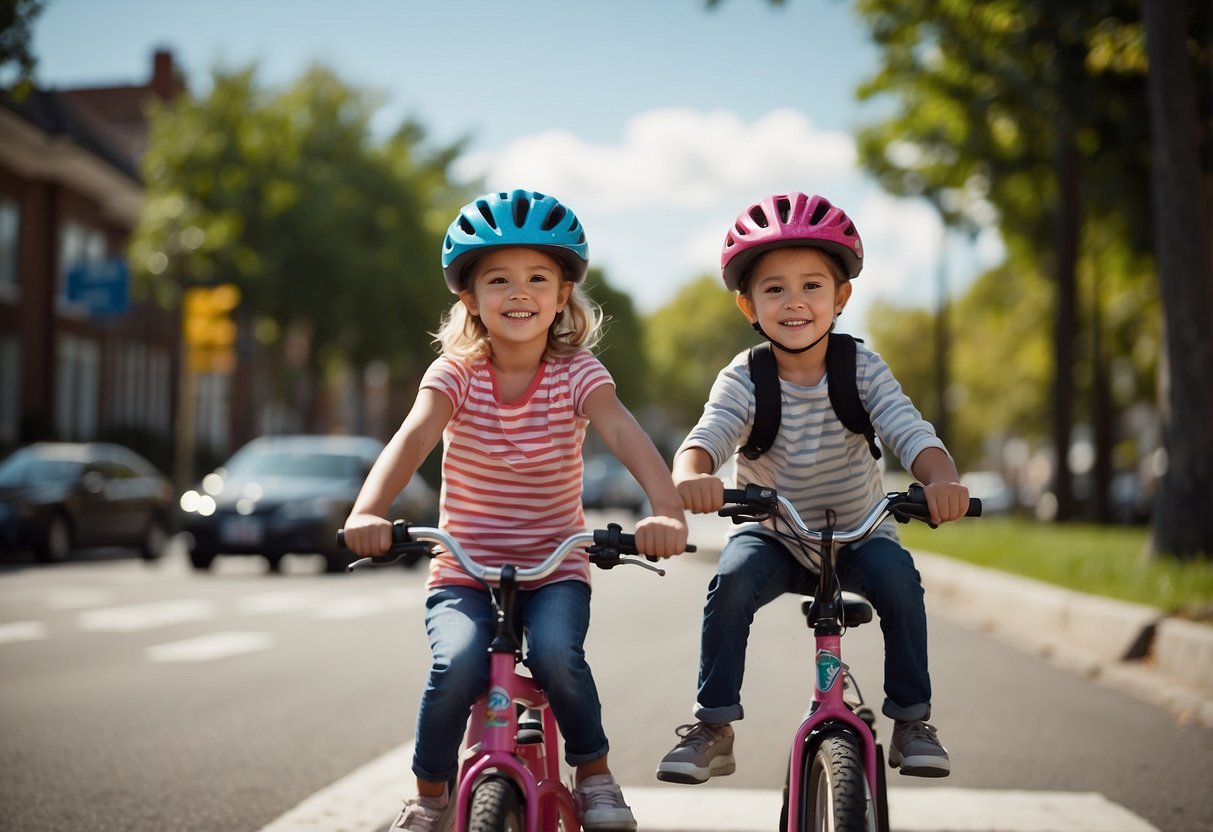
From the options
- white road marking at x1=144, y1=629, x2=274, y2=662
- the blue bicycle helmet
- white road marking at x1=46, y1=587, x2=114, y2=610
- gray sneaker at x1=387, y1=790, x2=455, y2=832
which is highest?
the blue bicycle helmet

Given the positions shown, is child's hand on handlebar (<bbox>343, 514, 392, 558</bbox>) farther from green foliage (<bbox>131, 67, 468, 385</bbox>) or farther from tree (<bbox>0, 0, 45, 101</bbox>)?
green foliage (<bbox>131, 67, 468, 385</bbox>)

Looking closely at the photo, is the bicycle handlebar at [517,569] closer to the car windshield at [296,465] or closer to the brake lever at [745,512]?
the brake lever at [745,512]

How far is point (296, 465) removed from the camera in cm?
1839

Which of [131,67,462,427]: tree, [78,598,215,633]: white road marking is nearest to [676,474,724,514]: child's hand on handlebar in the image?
[78,598,215,633]: white road marking

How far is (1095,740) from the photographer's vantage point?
6.66 meters

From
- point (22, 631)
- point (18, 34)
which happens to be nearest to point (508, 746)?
point (22, 631)

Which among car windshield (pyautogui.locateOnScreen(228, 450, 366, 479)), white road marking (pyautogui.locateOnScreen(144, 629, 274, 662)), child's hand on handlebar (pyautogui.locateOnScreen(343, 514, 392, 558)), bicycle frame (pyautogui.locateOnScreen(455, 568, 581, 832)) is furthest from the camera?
car windshield (pyautogui.locateOnScreen(228, 450, 366, 479))

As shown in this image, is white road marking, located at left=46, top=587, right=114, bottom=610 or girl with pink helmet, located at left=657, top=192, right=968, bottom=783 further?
white road marking, located at left=46, top=587, right=114, bottom=610

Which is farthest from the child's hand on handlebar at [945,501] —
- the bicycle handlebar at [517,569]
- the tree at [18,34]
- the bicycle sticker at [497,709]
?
the tree at [18,34]

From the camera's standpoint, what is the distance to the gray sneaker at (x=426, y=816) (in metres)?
3.18

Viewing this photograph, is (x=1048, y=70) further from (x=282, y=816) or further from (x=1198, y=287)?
(x=282, y=816)

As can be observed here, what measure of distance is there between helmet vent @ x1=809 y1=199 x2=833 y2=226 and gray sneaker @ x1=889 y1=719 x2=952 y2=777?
1.29 metres

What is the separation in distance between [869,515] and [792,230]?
0.81 m

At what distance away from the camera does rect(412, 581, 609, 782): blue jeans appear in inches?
125
